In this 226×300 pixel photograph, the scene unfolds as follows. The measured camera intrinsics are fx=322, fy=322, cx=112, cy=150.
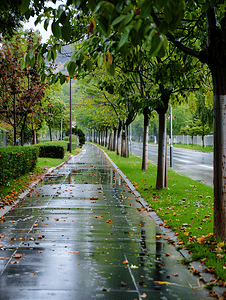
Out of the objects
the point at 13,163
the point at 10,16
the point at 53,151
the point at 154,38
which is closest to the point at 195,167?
the point at 53,151

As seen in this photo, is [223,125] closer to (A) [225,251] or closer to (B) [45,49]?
(A) [225,251]

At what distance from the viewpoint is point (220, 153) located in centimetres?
564

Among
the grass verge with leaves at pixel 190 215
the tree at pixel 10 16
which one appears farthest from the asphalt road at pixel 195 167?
the tree at pixel 10 16

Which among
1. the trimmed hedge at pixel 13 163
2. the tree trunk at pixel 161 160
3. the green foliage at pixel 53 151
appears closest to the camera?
the trimmed hedge at pixel 13 163

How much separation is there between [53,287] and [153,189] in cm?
775

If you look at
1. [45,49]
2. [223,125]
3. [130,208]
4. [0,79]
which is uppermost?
[0,79]

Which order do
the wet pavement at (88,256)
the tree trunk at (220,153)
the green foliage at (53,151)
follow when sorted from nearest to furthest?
1. the wet pavement at (88,256)
2. the tree trunk at (220,153)
3. the green foliage at (53,151)

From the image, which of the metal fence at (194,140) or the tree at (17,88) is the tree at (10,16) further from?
the metal fence at (194,140)

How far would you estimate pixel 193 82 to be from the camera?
8.71 metres

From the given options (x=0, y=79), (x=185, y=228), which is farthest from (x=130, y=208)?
(x=0, y=79)

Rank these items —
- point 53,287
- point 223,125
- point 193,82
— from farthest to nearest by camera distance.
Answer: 1. point 193,82
2. point 223,125
3. point 53,287

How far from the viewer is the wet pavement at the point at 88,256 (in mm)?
3932

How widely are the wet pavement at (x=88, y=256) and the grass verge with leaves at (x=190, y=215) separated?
0.36 m

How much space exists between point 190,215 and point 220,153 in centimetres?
256
